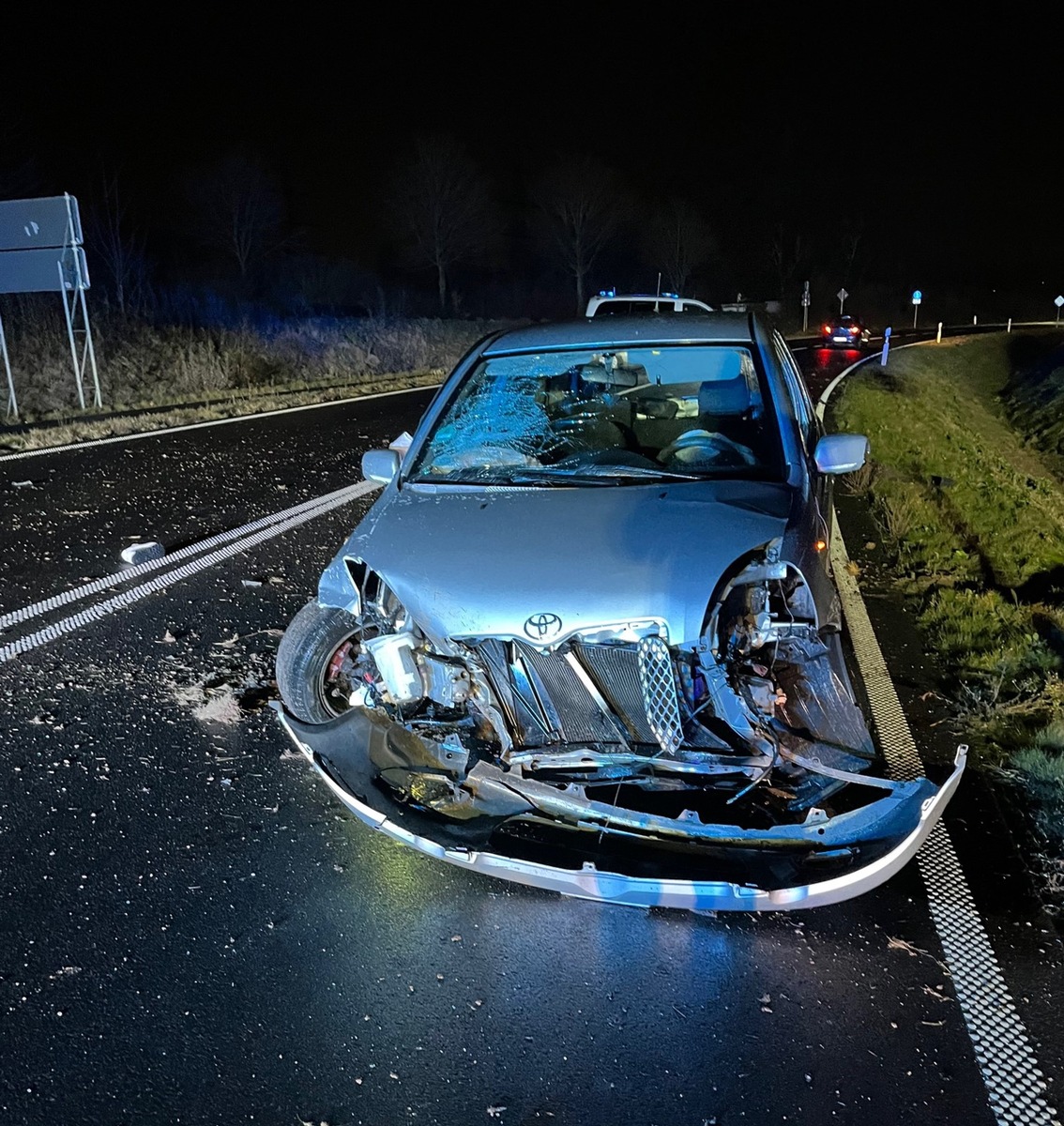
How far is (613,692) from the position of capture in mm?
2830

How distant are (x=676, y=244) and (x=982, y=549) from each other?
2560 inches

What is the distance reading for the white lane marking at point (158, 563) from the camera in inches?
210

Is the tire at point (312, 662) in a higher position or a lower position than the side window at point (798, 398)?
lower

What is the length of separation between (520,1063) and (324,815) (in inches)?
53.9

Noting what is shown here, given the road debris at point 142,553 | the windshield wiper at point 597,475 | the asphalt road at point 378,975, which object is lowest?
the asphalt road at point 378,975

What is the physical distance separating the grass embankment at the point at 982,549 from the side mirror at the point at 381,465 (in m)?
2.91

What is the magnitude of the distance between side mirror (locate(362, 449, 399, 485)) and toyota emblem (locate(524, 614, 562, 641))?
158 cm

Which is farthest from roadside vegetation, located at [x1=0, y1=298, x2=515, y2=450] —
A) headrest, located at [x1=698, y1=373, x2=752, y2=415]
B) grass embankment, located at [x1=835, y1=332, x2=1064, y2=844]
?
grass embankment, located at [x1=835, y1=332, x2=1064, y2=844]

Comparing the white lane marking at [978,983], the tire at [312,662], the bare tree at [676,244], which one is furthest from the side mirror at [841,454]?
the bare tree at [676,244]

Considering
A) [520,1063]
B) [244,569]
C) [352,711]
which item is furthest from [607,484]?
[244,569]

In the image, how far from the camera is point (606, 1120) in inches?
85.0

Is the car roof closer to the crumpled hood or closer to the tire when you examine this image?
the crumpled hood

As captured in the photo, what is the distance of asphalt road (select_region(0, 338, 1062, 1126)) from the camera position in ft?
7.32

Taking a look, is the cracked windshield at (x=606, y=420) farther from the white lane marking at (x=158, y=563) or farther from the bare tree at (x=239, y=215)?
the bare tree at (x=239, y=215)
